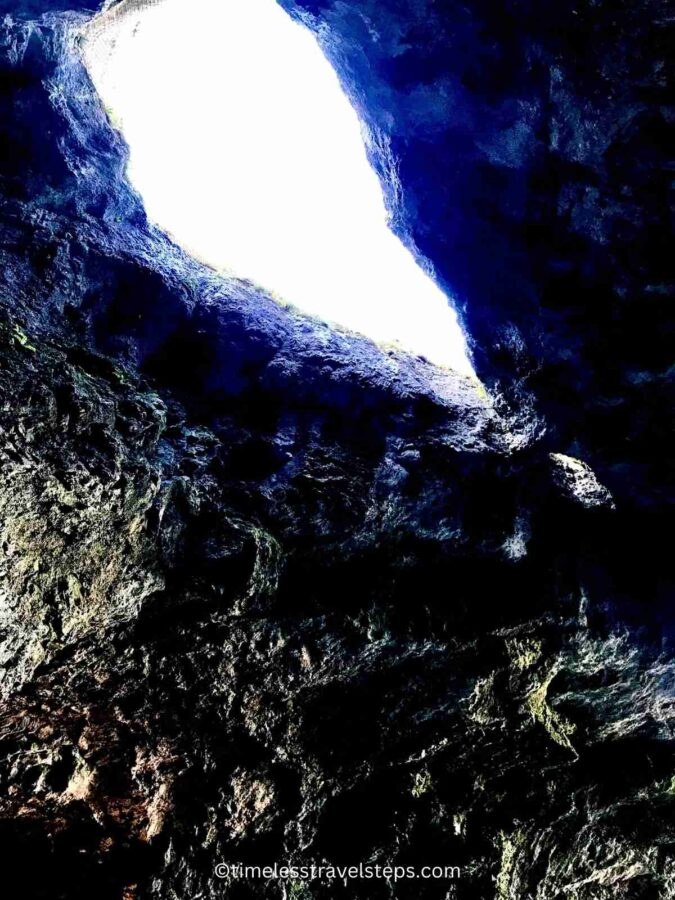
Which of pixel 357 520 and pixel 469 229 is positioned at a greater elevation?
pixel 469 229

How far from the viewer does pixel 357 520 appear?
21.0ft

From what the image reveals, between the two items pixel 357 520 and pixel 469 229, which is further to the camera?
pixel 469 229

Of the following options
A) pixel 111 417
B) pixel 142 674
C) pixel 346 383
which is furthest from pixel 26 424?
pixel 346 383

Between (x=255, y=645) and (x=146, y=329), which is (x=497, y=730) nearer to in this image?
(x=255, y=645)

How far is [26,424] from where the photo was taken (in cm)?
423

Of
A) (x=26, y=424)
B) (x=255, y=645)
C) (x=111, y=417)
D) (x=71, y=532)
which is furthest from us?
(x=255, y=645)

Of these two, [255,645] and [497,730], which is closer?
[255,645]

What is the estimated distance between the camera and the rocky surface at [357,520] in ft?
16.3

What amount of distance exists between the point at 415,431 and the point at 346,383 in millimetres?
1250

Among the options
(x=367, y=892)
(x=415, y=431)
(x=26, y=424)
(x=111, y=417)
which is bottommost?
(x=367, y=892)

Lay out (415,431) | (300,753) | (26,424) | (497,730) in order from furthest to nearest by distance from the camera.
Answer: (415,431), (497,730), (300,753), (26,424)

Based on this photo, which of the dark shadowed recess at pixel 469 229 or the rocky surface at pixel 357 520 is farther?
the dark shadowed recess at pixel 469 229

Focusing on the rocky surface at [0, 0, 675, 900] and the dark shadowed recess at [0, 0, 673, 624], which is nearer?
the rocky surface at [0, 0, 675, 900]

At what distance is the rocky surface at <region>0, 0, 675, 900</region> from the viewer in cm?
495
